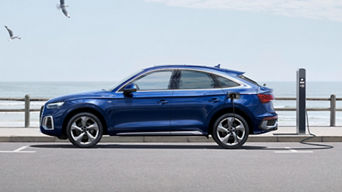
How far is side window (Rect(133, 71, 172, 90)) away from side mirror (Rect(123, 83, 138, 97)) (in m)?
0.21

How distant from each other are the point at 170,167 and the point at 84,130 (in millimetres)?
3257

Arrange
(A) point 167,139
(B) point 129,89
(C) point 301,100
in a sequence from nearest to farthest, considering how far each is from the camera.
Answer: (B) point 129,89
(A) point 167,139
(C) point 301,100

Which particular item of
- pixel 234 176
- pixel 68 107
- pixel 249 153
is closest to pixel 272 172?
pixel 234 176

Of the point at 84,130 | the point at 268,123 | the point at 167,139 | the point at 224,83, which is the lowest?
the point at 167,139

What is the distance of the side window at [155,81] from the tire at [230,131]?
1.25m

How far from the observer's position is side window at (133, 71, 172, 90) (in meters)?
12.9

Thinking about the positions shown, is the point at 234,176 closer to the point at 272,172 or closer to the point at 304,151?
the point at 272,172

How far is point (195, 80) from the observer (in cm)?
1291

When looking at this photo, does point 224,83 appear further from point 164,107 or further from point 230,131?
point 164,107

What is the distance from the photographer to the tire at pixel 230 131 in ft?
41.7

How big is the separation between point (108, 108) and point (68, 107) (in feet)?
2.53

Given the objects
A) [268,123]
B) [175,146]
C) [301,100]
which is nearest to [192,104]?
[175,146]

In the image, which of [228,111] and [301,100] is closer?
[228,111]

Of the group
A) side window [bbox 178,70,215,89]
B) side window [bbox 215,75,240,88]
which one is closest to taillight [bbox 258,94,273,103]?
side window [bbox 215,75,240,88]
